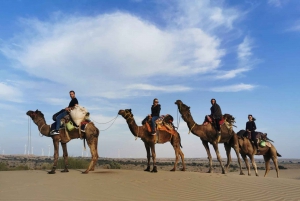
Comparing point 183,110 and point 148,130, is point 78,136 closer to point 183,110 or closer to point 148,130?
point 148,130

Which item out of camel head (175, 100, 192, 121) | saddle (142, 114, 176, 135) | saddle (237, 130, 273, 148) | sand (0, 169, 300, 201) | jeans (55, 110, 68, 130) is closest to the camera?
sand (0, 169, 300, 201)

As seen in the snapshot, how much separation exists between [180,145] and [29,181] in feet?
24.2

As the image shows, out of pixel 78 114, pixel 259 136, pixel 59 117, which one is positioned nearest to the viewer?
pixel 78 114

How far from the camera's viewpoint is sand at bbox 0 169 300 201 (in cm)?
826

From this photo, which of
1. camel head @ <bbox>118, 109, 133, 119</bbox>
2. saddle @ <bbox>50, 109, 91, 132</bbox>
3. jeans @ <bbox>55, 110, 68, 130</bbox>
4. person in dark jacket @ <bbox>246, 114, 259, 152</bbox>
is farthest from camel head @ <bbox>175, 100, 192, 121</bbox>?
jeans @ <bbox>55, 110, 68, 130</bbox>

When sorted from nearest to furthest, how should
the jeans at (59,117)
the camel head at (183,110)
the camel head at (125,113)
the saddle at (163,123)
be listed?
the jeans at (59,117) < the camel head at (125,113) < the saddle at (163,123) < the camel head at (183,110)

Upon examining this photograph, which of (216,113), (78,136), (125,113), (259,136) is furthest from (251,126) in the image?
(78,136)

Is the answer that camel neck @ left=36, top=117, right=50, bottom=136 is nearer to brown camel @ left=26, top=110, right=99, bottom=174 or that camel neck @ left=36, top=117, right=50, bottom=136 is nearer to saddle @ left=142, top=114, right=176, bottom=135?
brown camel @ left=26, top=110, right=99, bottom=174

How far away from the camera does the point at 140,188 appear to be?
30.8 ft

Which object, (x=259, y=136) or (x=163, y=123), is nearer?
(x=163, y=123)

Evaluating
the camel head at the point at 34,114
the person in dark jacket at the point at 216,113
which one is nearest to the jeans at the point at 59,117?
the camel head at the point at 34,114

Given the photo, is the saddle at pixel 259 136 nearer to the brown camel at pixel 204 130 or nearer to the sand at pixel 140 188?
the brown camel at pixel 204 130

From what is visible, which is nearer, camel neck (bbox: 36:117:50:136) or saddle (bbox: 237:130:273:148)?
camel neck (bbox: 36:117:50:136)

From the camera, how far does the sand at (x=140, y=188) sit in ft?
27.1
